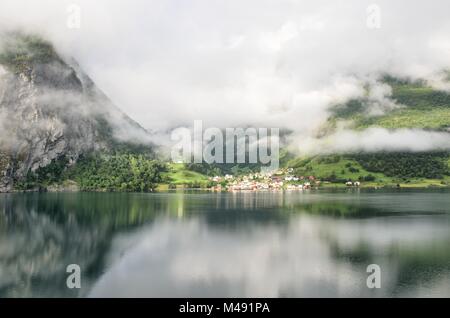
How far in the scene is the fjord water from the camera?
34219 millimetres

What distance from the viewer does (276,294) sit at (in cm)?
3272

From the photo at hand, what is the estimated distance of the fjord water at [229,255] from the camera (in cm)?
3422

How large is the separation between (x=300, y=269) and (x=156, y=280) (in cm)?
1396

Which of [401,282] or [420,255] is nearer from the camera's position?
[401,282]

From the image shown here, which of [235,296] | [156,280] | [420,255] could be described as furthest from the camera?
[420,255]

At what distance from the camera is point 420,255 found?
144 feet

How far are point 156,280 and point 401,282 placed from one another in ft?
71.1

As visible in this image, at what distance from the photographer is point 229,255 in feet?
154

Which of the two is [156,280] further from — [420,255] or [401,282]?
[420,255]
